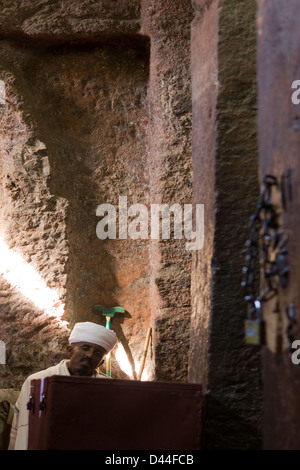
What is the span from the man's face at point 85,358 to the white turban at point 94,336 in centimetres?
2

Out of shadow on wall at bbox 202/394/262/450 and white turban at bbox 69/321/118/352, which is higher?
white turban at bbox 69/321/118/352

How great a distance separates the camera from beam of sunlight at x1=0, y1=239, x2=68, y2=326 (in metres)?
5.02

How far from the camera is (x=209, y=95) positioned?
361 cm

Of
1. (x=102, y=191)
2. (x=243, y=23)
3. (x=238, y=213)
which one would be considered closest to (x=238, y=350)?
(x=238, y=213)

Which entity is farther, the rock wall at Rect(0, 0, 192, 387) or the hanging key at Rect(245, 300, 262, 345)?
the rock wall at Rect(0, 0, 192, 387)

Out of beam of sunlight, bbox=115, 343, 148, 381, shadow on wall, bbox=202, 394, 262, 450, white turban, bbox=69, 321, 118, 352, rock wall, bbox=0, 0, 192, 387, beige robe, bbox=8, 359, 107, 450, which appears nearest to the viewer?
shadow on wall, bbox=202, 394, 262, 450

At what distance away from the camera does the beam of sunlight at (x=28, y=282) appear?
5.02 m

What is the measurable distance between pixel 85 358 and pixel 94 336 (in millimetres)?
143

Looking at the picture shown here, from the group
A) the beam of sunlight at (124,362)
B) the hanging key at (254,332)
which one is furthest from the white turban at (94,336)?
the hanging key at (254,332)

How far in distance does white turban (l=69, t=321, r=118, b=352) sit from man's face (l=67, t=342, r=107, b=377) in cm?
2

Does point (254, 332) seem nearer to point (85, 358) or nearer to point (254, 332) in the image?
point (254, 332)

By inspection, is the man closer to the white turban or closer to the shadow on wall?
the white turban

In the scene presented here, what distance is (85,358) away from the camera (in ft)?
14.2

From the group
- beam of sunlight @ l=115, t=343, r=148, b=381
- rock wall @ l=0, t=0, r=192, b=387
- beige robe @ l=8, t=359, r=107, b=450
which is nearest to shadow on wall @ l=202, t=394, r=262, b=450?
beige robe @ l=8, t=359, r=107, b=450
